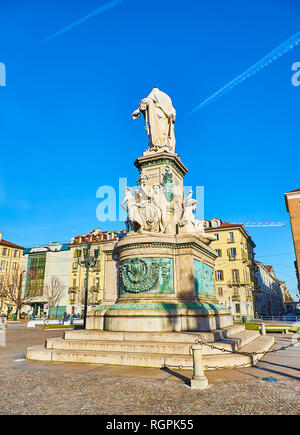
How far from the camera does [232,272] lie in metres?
53.6

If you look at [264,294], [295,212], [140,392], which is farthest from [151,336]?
[264,294]

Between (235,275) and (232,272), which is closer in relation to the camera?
(235,275)

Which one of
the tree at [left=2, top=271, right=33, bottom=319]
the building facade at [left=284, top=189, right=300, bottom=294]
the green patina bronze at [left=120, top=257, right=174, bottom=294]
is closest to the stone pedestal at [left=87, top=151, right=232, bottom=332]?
the green patina bronze at [left=120, top=257, right=174, bottom=294]

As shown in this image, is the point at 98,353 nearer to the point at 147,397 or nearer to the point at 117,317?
the point at 117,317

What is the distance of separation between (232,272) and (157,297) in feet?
150

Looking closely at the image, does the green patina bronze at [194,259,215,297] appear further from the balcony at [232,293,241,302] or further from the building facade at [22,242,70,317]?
the building facade at [22,242,70,317]

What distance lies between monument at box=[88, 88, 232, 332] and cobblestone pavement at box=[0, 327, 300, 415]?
9.11 ft

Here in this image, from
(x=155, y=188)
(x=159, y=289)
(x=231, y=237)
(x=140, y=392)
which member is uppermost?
(x=231, y=237)

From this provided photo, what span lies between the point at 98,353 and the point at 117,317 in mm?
2117

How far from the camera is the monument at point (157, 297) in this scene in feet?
28.2

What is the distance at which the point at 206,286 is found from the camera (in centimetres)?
1270

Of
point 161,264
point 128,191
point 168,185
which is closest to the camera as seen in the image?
point 161,264

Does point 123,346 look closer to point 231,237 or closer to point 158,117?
point 158,117

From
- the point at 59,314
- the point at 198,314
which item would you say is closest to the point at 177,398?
the point at 198,314
